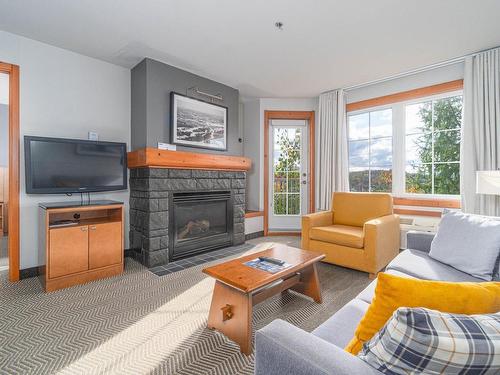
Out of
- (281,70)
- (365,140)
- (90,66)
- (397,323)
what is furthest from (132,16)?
(365,140)

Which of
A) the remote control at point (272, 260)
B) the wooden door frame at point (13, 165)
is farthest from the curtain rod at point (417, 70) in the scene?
the wooden door frame at point (13, 165)

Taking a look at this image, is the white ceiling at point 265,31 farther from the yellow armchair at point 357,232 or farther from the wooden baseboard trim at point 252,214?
the wooden baseboard trim at point 252,214

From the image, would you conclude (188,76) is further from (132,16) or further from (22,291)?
(22,291)

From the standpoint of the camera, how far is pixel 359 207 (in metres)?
3.32

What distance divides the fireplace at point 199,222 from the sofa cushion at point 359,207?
1560mm

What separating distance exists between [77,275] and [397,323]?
2802 millimetres

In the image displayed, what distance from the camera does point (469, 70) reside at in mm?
2979

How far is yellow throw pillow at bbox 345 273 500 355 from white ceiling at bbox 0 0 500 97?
7.39 ft

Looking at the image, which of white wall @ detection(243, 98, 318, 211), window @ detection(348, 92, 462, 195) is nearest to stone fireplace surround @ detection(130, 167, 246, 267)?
white wall @ detection(243, 98, 318, 211)

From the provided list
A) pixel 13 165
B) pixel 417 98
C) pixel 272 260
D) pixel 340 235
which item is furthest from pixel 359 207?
pixel 13 165

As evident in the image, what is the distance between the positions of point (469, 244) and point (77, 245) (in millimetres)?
3273

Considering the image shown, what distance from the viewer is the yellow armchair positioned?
8.79 feet

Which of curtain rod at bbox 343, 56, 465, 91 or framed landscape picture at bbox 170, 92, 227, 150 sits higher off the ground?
curtain rod at bbox 343, 56, 465, 91

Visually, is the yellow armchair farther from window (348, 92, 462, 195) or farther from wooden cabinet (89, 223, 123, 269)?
wooden cabinet (89, 223, 123, 269)
